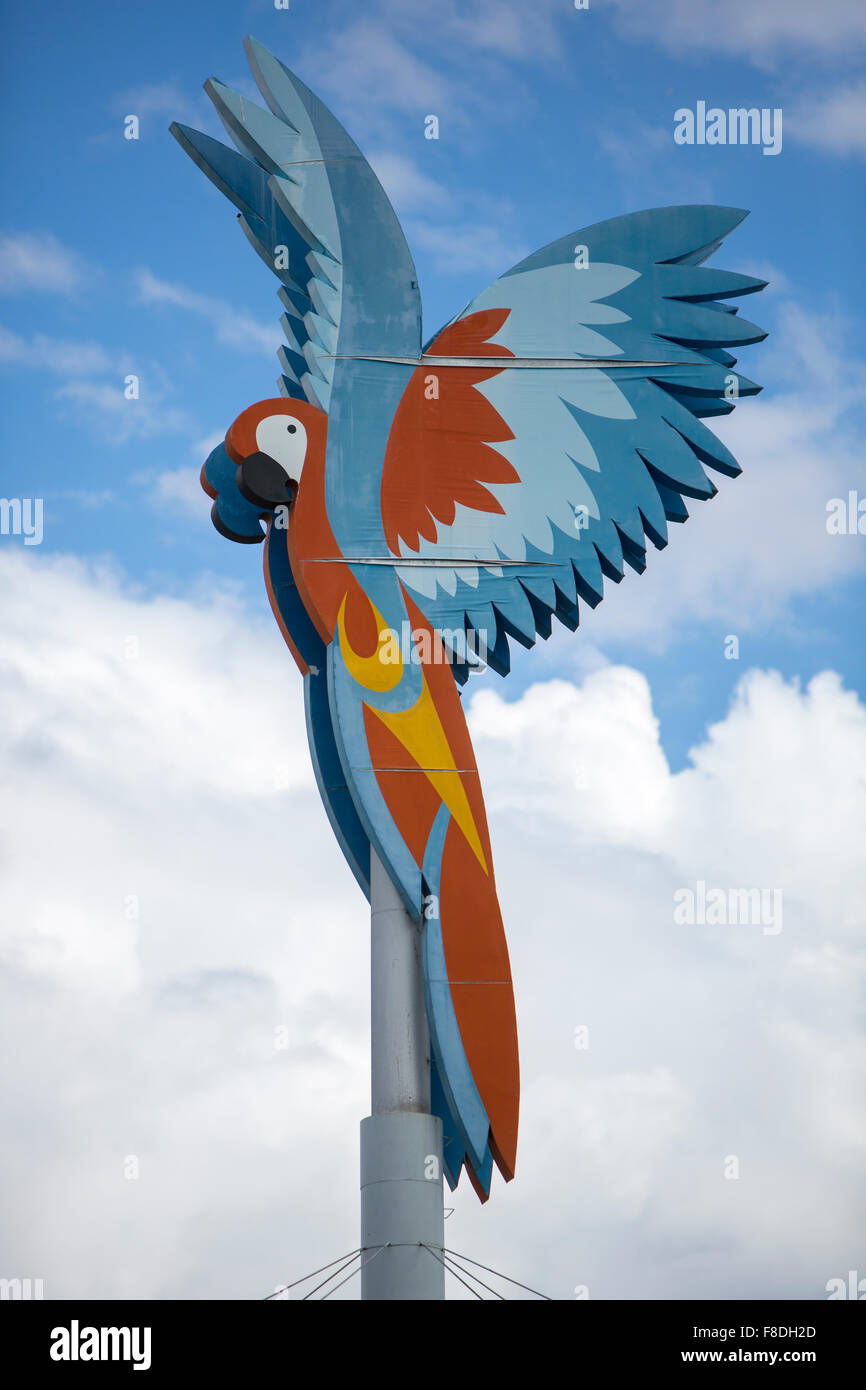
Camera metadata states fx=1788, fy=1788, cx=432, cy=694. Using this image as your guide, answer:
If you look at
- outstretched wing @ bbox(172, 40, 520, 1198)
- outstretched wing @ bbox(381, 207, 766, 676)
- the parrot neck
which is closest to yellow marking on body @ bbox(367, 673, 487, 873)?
outstretched wing @ bbox(172, 40, 520, 1198)

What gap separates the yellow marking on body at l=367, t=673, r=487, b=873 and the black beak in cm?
228

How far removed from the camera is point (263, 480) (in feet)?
55.3

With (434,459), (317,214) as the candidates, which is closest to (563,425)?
(434,459)

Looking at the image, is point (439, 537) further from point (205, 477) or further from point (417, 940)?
point (417, 940)

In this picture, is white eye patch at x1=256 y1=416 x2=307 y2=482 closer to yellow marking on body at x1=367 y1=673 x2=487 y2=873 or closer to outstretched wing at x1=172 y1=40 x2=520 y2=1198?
outstretched wing at x1=172 y1=40 x2=520 y2=1198

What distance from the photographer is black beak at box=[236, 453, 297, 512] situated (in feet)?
55.2

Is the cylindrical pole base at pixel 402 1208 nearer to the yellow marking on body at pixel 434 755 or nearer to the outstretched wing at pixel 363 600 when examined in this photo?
the outstretched wing at pixel 363 600

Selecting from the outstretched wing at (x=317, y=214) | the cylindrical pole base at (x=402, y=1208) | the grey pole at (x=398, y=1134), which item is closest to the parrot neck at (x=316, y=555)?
the outstretched wing at (x=317, y=214)

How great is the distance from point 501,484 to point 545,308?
1.94 m

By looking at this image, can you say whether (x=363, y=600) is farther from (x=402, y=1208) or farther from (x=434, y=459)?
(x=402, y=1208)

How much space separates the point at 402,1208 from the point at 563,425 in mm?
7569
